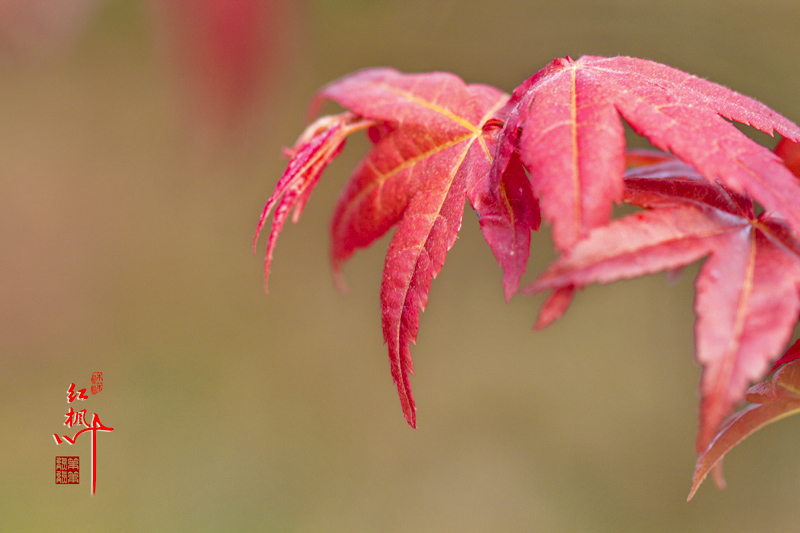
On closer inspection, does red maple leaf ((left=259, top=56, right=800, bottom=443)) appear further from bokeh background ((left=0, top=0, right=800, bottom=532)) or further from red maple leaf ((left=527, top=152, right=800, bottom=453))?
bokeh background ((left=0, top=0, right=800, bottom=532))

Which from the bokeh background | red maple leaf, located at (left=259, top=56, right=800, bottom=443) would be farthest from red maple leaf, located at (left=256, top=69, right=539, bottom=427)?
the bokeh background

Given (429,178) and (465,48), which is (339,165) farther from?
(429,178)

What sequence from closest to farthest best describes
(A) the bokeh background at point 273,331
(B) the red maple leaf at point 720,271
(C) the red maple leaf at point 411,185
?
1. (B) the red maple leaf at point 720,271
2. (C) the red maple leaf at point 411,185
3. (A) the bokeh background at point 273,331

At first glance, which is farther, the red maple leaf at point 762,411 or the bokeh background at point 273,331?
the bokeh background at point 273,331

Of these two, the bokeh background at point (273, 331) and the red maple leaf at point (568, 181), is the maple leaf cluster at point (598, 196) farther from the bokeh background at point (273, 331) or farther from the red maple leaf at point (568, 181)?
the bokeh background at point (273, 331)

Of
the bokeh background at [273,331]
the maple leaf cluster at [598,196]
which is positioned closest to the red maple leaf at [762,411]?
the maple leaf cluster at [598,196]

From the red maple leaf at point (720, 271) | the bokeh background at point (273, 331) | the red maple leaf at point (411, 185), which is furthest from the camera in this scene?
the bokeh background at point (273, 331)

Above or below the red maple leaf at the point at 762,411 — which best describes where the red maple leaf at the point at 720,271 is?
above

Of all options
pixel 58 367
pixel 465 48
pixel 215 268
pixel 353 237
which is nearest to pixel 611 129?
pixel 353 237
